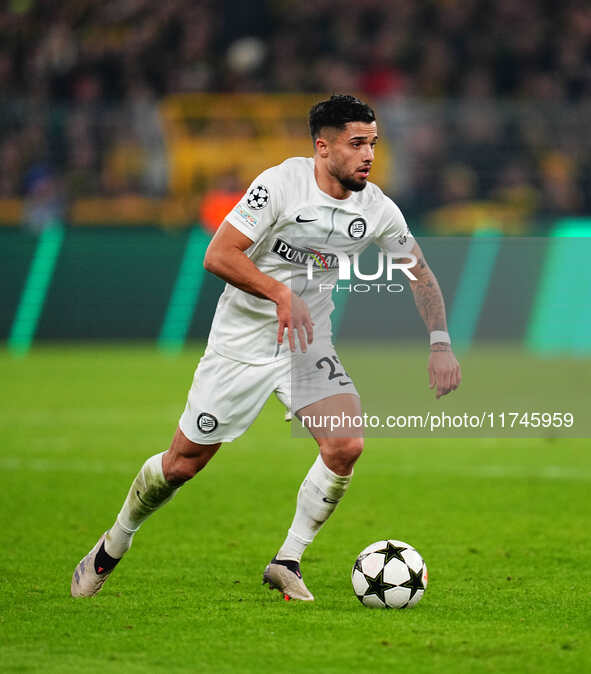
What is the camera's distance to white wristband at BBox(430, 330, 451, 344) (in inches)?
234

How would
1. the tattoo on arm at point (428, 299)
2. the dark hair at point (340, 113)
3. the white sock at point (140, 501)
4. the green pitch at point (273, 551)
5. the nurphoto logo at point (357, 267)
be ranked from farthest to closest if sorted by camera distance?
the tattoo on arm at point (428, 299), the nurphoto logo at point (357, 267), the white sock at point (140, 501), the dark hair at point (340, 113), the green pitch at point (273, 551)

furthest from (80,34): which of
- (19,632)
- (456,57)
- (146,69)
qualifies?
(19,632)

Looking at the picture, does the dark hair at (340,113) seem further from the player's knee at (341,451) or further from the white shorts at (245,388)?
the player's knee at (341,451)

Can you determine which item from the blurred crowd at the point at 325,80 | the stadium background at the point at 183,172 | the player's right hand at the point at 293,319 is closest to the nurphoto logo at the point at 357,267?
the player's right hand at the point at 293,319

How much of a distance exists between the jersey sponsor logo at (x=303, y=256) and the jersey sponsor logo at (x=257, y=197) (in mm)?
274

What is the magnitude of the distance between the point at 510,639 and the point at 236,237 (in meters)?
1.93

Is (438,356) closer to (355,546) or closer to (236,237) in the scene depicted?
(236,237)

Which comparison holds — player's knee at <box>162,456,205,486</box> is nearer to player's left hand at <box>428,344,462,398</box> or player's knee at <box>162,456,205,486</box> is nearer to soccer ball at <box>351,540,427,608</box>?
soccer ball at <box>351,540,427,608</box>

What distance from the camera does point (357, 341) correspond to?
16500 millimetres

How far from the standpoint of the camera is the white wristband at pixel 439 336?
5.94 m

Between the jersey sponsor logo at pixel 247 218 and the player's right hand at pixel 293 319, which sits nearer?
the player's right hand at pixel 293 319

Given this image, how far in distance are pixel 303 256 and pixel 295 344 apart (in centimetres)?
46

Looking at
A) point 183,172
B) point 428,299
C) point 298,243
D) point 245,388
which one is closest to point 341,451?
point 245,388

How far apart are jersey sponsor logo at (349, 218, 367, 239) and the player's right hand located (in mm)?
592
